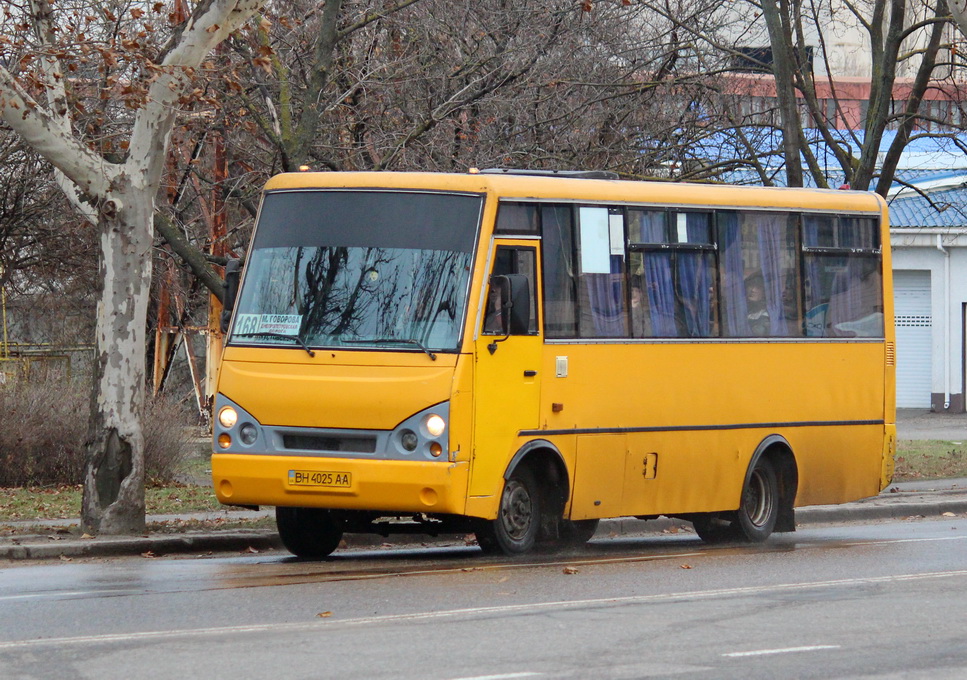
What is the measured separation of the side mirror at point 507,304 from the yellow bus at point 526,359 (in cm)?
1

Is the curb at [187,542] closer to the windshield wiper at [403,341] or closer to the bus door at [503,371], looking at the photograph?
the windshield wiper at [403,341]

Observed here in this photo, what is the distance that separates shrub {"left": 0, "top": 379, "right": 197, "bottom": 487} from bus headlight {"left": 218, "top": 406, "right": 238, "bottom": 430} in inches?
293

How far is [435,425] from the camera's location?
39.4ft

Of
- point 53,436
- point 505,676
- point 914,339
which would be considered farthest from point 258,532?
point 914,339

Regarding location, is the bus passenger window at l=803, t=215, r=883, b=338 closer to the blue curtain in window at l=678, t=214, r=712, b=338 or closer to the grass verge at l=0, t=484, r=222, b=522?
the blue curtain in window at l=678, t=214, r=712, b=338

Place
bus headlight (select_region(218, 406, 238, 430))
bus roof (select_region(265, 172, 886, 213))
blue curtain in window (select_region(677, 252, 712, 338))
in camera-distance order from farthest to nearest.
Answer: blue curtain in window (select_region(677, 252, 712, 338)), bus roof (select_region(265, 172, 886, 213)), bus headlight (select_region(218, 406, 238, 430))

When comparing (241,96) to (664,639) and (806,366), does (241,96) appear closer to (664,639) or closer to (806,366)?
(806,366)

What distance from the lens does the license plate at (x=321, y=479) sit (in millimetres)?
12055

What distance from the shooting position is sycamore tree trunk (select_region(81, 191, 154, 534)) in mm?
14156

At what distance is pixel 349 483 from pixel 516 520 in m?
1.56

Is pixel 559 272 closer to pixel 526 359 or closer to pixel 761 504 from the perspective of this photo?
pixel 526 359

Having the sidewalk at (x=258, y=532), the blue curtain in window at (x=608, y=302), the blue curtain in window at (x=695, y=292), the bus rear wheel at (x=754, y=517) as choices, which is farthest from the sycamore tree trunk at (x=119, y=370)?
the bus rear wheel at (x=754, y=517)

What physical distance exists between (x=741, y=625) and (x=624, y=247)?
530cm

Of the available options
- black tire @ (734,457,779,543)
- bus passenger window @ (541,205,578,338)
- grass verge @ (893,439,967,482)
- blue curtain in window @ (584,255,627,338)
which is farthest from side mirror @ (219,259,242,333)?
grass verge @ (893,439,967,482)
